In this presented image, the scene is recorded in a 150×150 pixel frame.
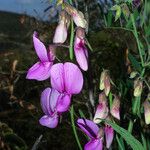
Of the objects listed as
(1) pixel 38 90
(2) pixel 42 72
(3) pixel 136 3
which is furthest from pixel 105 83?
(1) pixel 38 90

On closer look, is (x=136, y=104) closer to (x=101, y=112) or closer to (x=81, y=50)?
(x=101, y=112)

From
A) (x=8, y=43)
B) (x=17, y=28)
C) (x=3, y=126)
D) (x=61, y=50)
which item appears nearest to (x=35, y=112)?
(x=3, y=126)

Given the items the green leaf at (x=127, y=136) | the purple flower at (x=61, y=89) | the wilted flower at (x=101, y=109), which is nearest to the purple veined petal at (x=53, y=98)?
the purple flower at (x=61, y=89)

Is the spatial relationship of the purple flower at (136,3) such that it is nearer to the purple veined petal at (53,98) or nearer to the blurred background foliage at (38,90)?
the purple veined petal at (53,98)

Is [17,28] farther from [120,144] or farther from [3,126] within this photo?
[120,144]

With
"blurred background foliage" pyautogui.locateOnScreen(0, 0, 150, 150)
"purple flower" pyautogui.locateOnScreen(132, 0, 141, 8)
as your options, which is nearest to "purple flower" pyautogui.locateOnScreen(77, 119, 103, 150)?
"purple flower" pyautogui.locateOnScreen(132, 0, 141, 8)
